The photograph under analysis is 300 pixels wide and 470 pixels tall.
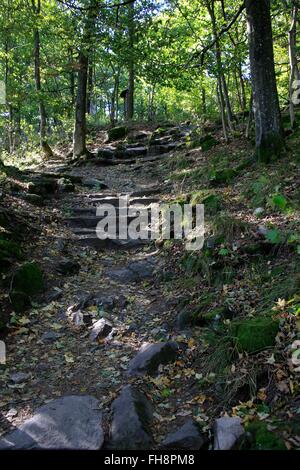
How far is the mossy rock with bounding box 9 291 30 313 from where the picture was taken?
527 centimetres

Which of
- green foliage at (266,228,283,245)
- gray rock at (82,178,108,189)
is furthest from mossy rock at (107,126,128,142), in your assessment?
green foliage at (266,228,283,245)

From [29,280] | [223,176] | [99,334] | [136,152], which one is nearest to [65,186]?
[223,176]

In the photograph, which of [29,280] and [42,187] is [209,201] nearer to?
[29,280]

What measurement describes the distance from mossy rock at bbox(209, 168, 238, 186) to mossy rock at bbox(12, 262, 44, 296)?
4172 millimetres

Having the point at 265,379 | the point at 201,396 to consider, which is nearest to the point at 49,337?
the point at 201,396

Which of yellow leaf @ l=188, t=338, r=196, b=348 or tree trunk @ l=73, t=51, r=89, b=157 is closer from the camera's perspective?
yellow leaf @ l=188, t=338, r=196, b=348

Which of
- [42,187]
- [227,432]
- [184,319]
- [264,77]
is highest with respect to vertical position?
[264,77]

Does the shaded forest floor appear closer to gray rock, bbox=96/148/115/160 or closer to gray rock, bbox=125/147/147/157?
gray rock, bbox=96/148/115/160

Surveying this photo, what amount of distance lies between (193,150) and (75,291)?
731 centimetres

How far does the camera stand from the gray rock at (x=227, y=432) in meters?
3.01

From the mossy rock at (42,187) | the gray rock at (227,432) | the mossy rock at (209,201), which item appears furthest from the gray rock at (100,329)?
the mossy rock at (42,187)

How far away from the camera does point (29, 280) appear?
571 centimetres

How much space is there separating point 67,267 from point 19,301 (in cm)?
128
